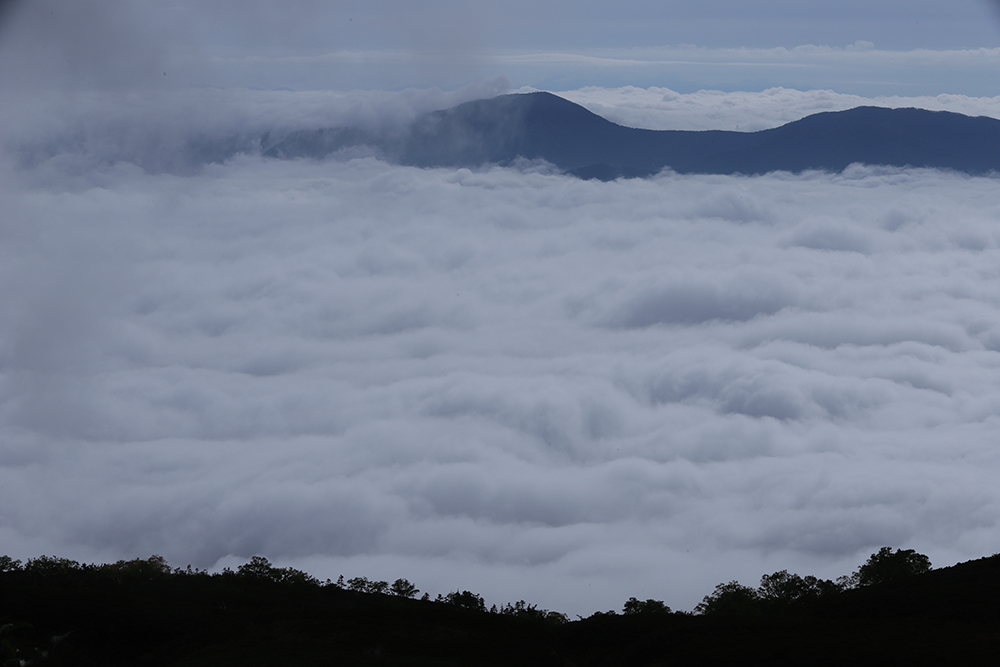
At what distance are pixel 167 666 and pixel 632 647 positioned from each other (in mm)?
18658

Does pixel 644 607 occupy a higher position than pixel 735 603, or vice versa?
pixel 735 603

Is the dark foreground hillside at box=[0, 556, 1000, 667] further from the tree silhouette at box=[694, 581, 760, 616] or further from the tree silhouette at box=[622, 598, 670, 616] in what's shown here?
the tree silhouette at box=[622, 598, 670, 616]

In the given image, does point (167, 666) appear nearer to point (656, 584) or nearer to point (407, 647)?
point (407, 647)

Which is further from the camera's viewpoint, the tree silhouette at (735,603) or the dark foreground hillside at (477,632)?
the tree silhouette at (735,603)

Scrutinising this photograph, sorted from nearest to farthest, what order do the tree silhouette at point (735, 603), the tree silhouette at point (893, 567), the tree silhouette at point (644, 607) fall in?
the tree silhouette at point (735, 603) → the tree silhouette at point (644, 607) → the tree silhouette at point (893, 567)

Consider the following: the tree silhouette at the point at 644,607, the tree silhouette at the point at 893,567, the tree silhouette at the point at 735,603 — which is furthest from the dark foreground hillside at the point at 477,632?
the tree silhouette at the point at 893,567

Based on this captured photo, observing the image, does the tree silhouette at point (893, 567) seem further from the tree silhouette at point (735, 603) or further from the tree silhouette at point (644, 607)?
the tree silhouette at point (644, 607)

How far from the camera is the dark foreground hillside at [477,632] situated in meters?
26.5

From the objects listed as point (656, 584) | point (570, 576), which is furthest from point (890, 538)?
point (570, 576)

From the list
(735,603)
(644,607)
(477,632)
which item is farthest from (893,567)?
(477,632)

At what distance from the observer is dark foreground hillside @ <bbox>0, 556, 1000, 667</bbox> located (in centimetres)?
2653

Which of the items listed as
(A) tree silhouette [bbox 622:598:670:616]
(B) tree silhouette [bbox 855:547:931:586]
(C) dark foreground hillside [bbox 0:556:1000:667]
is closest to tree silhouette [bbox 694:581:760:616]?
(A) tree silhouette [bbox 622:598:670:616]

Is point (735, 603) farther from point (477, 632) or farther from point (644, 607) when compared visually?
point (477, 632)

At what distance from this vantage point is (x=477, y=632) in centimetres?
3356
